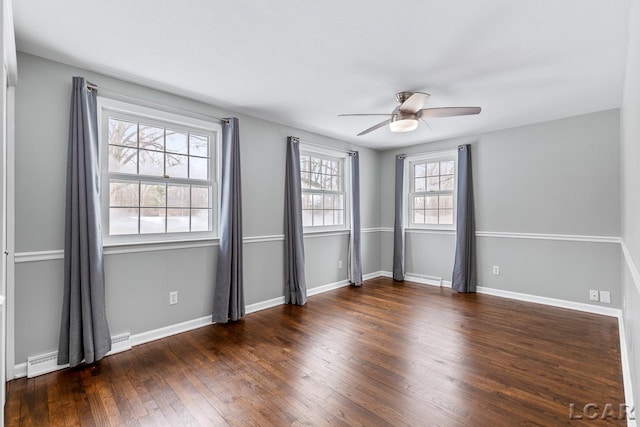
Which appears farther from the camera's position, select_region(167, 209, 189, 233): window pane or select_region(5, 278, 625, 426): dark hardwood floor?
select_region(167, 209, 189, 233): window pane

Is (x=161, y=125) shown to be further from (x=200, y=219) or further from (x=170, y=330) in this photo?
(x=170, y=330)

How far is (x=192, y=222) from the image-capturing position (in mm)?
3336

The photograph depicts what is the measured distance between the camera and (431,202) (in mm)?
5203

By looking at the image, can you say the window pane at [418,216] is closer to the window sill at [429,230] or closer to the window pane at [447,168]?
the window sill at [429,230]

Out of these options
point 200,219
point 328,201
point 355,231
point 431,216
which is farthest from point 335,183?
point 200,219

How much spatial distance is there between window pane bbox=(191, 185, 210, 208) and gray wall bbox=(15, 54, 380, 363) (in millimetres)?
454

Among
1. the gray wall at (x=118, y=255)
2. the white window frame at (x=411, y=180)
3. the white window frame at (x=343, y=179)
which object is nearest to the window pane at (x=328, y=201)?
the white window frame at (x=343, y=179)

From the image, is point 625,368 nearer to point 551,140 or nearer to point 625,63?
point 625,63

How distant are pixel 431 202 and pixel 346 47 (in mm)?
3555

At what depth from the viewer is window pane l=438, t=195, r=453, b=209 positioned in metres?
4.97

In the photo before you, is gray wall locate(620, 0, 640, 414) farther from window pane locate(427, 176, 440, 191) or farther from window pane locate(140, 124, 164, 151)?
window pane locate(140, 124, 164, 151)

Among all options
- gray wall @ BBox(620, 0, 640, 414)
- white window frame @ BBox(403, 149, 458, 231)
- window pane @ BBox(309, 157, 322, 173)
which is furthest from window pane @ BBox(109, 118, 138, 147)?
white window frame @ BBox(403, 149, 458, 231)

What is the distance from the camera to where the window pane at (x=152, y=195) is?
9.74ft

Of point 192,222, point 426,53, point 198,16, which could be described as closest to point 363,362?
point 192,222
